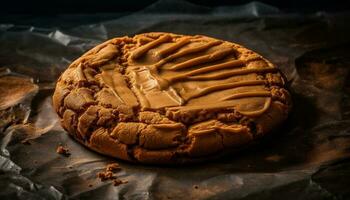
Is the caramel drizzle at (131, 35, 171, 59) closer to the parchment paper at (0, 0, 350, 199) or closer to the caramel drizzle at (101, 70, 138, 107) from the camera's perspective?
the caramel drizzle at (101, 70, 138, 107)

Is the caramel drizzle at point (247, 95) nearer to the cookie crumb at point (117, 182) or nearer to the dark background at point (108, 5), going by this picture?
the cookie crumb at point (117, 182)

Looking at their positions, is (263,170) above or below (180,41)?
below

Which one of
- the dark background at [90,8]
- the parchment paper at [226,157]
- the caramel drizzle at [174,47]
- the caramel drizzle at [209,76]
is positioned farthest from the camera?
the dark background at [90,8]

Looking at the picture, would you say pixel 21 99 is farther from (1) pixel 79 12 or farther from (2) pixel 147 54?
(1) pixel 79 12

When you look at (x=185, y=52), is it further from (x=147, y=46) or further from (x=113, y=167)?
(x=113, y=167)

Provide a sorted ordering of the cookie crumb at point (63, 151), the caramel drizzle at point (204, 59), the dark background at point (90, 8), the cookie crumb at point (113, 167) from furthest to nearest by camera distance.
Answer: the dark background at point (90, 8), the caramel drizzle at point (204, 59), the cookie crumb at point (63, 151), the cookie crumb at point (113, 167)

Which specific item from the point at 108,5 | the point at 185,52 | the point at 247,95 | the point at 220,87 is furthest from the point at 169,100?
the point at 108,5

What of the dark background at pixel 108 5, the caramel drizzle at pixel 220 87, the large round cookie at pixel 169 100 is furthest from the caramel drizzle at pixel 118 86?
the dark background at pixel 108 5

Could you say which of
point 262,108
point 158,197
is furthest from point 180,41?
point 158,197

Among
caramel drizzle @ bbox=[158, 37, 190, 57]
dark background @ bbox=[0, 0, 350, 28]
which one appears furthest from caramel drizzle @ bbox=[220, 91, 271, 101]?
dark background @ bbox=[0, 0, 350, 28]
